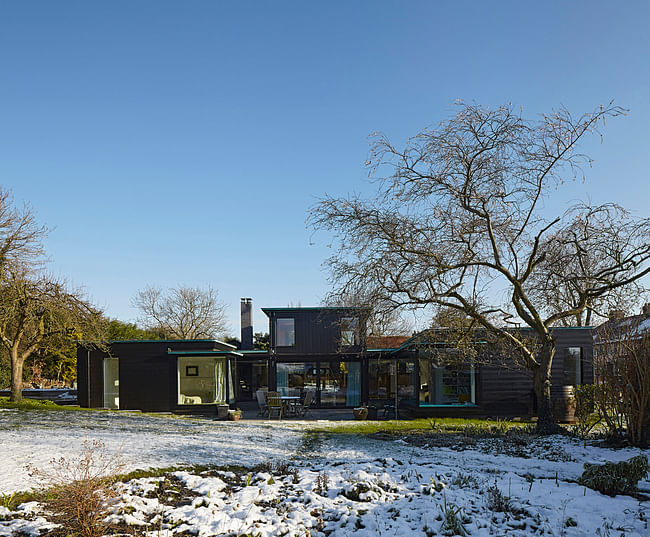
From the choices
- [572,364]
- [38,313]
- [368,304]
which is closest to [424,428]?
[368,304]

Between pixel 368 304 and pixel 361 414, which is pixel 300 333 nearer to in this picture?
pixel 361 414

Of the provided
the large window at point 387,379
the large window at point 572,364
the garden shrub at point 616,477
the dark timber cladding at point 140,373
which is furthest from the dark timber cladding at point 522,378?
the garden shrub at point 616,477

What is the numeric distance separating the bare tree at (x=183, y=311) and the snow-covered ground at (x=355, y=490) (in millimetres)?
26291

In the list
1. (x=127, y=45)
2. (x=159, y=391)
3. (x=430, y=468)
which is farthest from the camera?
(x=159, y=391)

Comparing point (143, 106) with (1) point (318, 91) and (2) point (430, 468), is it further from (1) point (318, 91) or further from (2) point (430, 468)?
(2) point (430, 468)

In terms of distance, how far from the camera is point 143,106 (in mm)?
12344

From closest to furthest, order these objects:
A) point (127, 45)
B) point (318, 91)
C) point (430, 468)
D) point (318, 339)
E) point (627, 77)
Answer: point (430, 468) < point (627, 77) < point (127, 45) < point (318, 91) < point (318, 339)

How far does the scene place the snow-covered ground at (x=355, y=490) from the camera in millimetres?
4852

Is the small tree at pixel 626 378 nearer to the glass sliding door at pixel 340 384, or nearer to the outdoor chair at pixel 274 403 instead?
the outdoor chair at pixel 274 403

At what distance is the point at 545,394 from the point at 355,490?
20.8ft

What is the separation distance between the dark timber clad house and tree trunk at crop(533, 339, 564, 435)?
3.62m

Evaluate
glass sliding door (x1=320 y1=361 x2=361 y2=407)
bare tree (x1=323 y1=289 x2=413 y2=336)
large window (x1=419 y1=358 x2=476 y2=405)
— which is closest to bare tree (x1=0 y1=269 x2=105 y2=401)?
glass sliding door (x1=320 y1=361 x2=361 y2=407)

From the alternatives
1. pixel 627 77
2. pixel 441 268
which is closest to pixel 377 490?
pixel 441 268

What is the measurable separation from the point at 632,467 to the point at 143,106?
11.6 m
